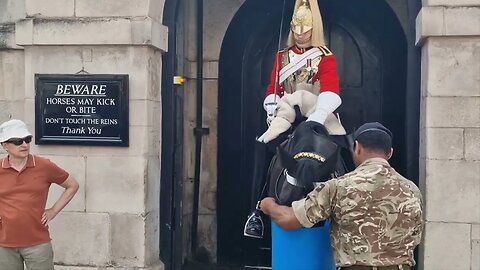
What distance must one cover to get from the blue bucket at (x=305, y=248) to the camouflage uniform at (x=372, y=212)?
37cm

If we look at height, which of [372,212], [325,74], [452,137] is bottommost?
[372,212]

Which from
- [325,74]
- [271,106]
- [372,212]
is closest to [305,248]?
[372,212]

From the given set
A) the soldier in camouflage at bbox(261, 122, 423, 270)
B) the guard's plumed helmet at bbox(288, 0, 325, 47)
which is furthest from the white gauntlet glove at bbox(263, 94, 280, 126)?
the soldier in camouflage at bbox(261, 122, 423, 270)

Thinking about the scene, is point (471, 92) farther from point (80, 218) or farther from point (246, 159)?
point (80, 218)

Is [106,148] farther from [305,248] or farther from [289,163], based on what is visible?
[305,248]

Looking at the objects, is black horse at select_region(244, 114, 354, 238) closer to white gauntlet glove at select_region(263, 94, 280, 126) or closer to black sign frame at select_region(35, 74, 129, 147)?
white gauntlet glove at select_region(263, 94, 280, 126)

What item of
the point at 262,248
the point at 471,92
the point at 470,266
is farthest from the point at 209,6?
the point at 470,266

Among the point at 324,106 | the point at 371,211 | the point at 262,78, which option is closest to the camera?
the point at 371,211

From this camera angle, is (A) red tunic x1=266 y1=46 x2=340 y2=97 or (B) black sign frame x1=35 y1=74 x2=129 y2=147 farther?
(B) black sign frame x1=35 y1=74 x2=129 y2=147

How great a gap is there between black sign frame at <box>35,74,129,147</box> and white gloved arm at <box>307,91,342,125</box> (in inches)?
71.5

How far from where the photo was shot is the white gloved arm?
201 inches

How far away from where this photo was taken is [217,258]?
7363mm

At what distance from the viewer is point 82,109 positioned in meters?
6.11

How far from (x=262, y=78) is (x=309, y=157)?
3.30 meters
